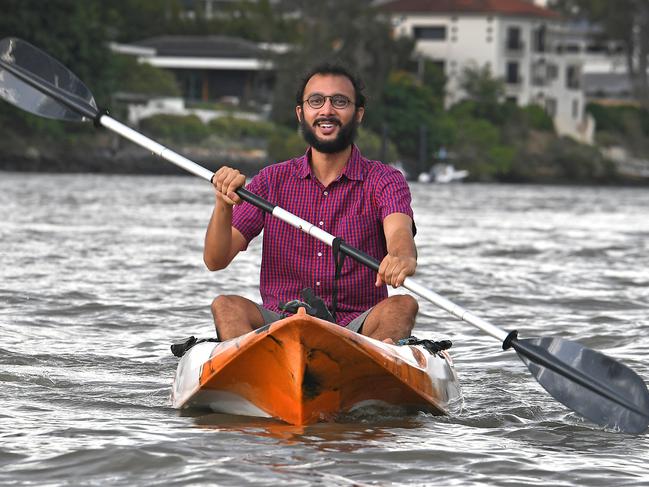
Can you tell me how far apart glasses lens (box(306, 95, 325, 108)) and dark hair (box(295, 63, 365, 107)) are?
0.30 feet

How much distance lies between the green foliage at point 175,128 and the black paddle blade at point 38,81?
4418 cm

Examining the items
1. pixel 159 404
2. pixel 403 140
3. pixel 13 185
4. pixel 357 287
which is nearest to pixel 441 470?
pixel 357 287

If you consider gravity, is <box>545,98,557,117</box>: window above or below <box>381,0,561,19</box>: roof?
below

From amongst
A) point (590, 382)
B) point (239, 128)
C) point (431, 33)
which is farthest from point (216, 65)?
point (590, 382)

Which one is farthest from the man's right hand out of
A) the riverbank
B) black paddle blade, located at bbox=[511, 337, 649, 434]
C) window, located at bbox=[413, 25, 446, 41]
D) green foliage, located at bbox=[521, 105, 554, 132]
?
window, located at bbox=[413, 25, 446, 41]

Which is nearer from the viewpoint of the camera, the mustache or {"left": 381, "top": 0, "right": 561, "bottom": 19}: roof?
the mustache

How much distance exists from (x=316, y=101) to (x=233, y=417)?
1.39 m

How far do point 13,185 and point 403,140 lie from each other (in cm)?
2975

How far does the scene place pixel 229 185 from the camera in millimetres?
6652

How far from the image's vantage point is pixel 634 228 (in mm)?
26094

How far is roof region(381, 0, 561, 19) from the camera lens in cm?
7144

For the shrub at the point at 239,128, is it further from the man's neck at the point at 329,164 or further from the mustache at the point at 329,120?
the mustache at the point at 329,120

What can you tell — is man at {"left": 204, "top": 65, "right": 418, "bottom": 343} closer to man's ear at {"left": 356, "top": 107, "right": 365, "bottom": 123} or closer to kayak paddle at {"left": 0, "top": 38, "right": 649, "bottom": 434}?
man's ear at {"left": 356, "top": 107, "right": 365, "bottom": 123}

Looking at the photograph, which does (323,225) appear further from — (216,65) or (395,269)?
(216,65)
